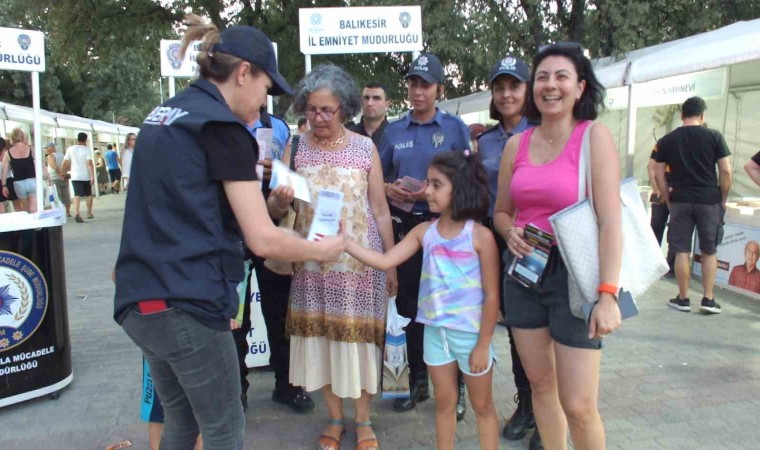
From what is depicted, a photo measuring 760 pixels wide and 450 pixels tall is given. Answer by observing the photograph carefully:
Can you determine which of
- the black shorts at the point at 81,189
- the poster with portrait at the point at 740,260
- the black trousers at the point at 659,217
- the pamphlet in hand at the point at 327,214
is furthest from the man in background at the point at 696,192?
the black shorts at the point at 81,189

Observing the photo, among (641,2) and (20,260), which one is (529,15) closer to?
(641,2)

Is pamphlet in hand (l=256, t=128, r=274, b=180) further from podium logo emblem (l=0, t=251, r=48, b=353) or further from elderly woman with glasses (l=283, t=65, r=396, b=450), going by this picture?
podium logo emblem (l=0, t=251, r=48, b=353)

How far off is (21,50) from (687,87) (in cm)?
671

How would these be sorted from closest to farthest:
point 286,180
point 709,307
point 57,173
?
1. point 286,180
2. point 709,307
3. point 57,173

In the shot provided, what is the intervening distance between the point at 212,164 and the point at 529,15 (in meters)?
13.1

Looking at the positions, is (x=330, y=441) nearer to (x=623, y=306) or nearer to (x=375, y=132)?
(x=623, y=306)

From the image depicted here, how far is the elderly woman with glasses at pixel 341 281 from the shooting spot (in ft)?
9.45

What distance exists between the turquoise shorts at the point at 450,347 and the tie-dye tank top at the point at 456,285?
42 mm

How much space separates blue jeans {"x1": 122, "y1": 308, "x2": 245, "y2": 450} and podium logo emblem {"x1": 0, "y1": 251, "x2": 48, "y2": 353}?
2.05m

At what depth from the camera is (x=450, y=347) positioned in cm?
264

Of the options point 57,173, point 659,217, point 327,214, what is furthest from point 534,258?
point 57,173

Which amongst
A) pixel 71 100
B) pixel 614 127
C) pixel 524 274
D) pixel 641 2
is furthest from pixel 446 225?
pixel 71 100

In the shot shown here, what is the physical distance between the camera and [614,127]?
11.6 m

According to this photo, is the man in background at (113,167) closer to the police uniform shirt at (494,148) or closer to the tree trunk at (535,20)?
the tree trunk at (535,20)
